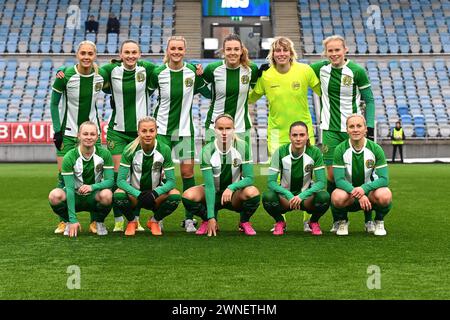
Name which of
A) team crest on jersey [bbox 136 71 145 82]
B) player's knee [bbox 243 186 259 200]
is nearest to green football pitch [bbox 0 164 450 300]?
player's knee [bbox 243 186 259 200]

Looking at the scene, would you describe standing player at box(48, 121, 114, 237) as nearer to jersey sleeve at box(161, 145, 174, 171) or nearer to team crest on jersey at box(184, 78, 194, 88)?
jersey sleeve at box(161, 145, 174, 171)

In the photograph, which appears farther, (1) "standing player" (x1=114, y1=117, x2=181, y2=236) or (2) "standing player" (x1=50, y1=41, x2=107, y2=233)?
(2) "standing player" (x1=50, y1=41, x2=107, y2=233)

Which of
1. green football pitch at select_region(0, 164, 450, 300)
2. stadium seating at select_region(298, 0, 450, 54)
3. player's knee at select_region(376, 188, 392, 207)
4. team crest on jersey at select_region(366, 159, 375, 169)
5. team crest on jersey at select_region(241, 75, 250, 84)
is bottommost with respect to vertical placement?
green football pitch at select_region(0, 164, 450, 300)

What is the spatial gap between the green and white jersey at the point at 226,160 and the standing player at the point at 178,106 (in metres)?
0.38

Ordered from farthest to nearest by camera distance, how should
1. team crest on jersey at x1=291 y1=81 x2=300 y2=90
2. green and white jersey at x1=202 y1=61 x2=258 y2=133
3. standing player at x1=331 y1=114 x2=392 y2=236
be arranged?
green and white jersey at x1=202 y1=61 x2=258 y2=133, team crest on jersey at x1=291 y1=81 x2=300 y2=90, standing player at x1=331 y1=114 x2=392 y2=236

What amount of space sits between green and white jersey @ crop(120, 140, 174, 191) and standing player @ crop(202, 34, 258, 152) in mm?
482

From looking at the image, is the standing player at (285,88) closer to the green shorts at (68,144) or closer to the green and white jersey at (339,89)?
the green and white jersey at (339,89)

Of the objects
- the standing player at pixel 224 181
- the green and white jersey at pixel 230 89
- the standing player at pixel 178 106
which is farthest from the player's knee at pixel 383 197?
the standing player at pixel 178 106

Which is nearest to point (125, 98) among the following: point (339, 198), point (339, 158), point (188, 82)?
point (188, 82)

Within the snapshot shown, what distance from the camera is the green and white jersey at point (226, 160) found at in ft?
21.4

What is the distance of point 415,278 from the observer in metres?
4.51

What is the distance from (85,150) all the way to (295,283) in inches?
105

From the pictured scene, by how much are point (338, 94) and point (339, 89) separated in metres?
0.04

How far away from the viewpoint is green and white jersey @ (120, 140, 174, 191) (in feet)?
21.3
